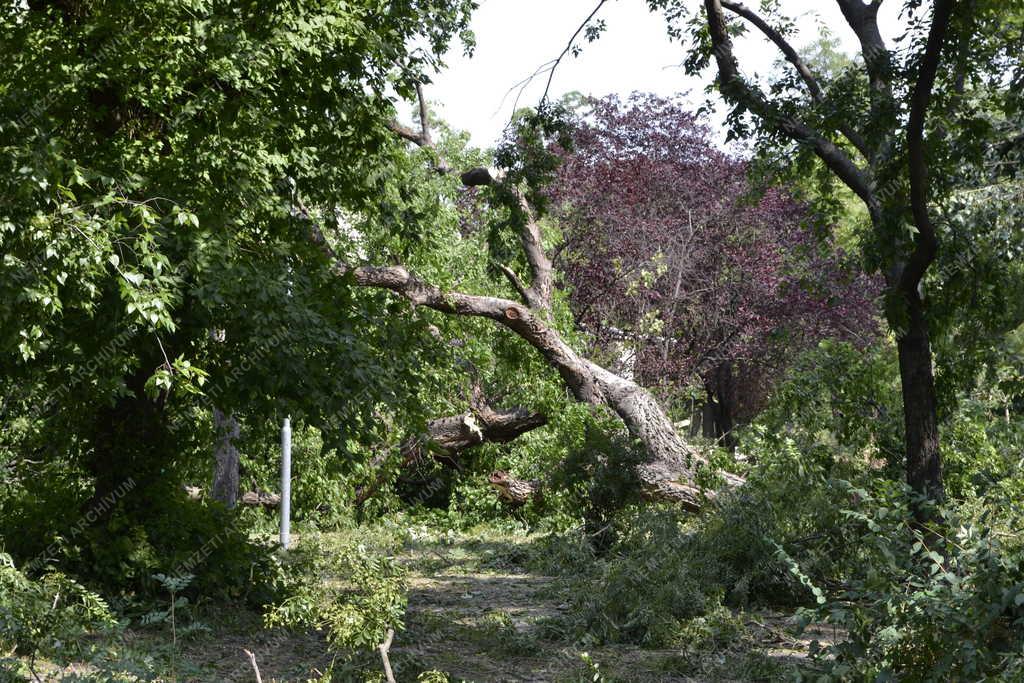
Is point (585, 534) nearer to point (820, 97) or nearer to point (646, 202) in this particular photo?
point (820, 97)

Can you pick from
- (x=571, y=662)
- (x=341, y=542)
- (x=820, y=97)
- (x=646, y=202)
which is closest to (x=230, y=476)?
(x=341, y=542)

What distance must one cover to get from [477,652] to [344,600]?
1707 millimetres

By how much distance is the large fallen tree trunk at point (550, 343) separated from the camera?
12.0 m

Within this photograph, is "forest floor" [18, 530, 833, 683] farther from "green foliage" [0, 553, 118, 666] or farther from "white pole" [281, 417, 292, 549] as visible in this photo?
"white pole" [281, 417, 292, 549]

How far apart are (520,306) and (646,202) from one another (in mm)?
9413

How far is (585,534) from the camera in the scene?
38.2 feet

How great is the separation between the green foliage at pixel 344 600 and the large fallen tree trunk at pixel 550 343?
11.1ft

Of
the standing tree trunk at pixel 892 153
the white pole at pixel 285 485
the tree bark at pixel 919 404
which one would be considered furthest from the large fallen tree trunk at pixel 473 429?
the tree bark at pixel 919 404

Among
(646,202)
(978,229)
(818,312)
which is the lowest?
(978,229)

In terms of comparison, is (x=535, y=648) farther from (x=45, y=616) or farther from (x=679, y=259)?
(x=679, y=259)

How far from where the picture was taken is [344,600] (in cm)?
893

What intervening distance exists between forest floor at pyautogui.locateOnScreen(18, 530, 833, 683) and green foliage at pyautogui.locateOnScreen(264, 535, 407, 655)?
0.19 metres

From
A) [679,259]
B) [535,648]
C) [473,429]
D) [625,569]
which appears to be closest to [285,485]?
[473,429]

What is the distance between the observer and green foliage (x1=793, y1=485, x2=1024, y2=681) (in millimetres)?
4891
